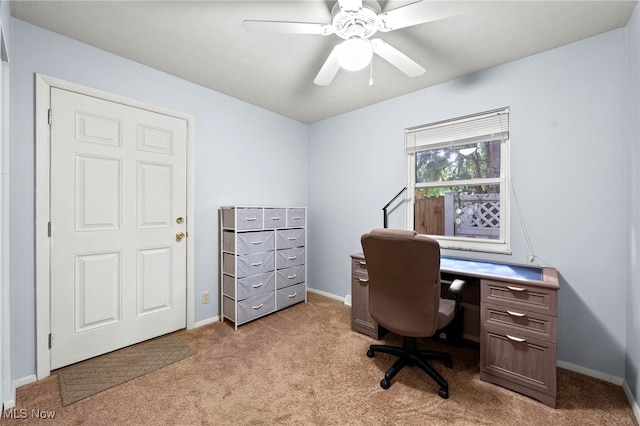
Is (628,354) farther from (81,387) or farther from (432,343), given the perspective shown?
(81,387)

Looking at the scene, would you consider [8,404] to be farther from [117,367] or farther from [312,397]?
[312,397]

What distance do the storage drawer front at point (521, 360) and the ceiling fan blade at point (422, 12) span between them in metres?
1.90

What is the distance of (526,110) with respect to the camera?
212 centimetres

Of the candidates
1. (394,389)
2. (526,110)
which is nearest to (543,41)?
(526,110)

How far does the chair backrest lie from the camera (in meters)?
1.52

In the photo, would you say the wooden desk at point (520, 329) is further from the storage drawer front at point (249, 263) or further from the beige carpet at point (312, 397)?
the storage drawer front at point (249, 263)

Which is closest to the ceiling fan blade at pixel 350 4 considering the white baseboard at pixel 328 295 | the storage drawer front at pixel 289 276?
the storage drawer front at pixel 289 276

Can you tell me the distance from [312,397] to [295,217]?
1879 millimetres

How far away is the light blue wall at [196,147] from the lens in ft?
5.65

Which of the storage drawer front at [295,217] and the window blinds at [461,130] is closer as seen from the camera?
the window blinds at [461,130]

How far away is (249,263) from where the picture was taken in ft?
8.77

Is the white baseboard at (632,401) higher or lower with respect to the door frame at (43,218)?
lower

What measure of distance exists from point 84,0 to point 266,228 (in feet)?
6.87

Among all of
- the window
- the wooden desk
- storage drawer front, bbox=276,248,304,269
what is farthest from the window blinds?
storage drawer front, bbox=276,248,304,269
